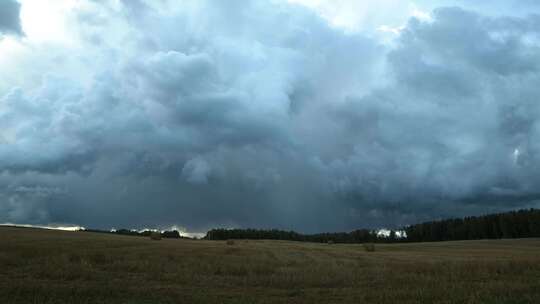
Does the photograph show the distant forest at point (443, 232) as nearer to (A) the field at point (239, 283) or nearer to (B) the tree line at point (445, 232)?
(B) the tree line at point (445, 232)

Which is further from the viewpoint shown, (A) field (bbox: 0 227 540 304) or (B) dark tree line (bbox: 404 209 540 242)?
(B) dark tree line (bbox: 404 209 540 242)

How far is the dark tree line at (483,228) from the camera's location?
130m

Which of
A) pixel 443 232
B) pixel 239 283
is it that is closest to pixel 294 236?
pixel 443 232

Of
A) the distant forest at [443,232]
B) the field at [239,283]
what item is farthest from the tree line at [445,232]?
the field at [239,283]

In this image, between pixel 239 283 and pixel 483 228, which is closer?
pixel 239 283

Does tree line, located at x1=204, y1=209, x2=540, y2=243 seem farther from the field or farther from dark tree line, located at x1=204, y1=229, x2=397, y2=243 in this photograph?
the field

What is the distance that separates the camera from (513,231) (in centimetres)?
13038

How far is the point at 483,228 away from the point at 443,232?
14613 mm

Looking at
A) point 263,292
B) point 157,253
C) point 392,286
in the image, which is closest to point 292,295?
point 263,292

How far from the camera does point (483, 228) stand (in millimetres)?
138875

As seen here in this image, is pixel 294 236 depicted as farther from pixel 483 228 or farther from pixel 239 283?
pixel 239 283

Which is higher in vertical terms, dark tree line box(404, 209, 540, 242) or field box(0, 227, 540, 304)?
dark tree line box(404, 209, 540, 242)

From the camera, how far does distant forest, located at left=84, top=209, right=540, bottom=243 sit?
130 m

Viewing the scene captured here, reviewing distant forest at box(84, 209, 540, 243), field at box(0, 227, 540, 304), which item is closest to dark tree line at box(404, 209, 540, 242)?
distant forest at box(84, 209, 540, 243)
